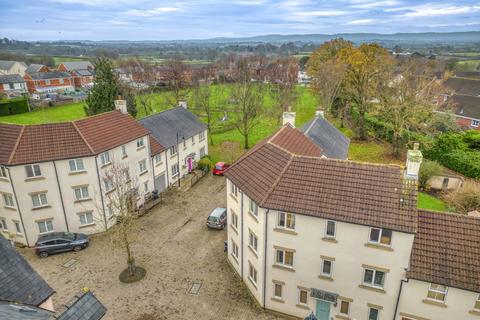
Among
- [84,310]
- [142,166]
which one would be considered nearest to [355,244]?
[84,310]

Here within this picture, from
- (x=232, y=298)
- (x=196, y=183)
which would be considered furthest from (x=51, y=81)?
(x=232, y=298)

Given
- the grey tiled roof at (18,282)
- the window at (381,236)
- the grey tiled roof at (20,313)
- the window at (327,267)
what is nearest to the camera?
the grey tiled roof at (20,313)

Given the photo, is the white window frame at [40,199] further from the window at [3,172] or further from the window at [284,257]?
the window at [284,257]

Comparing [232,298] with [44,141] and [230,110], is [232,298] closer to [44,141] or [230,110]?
[44,141]

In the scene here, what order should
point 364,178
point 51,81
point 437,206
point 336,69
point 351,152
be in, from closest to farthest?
1. point 364,178
2. point 437,206
3. point 351,152
4. point 336,69
5. point 51,81

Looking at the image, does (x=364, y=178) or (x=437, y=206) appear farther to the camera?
(x=437, y=206)

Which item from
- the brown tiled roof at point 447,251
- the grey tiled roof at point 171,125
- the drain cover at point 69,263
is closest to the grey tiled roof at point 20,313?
the drain cover at point 69,263

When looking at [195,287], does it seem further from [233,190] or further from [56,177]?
[56,177]
